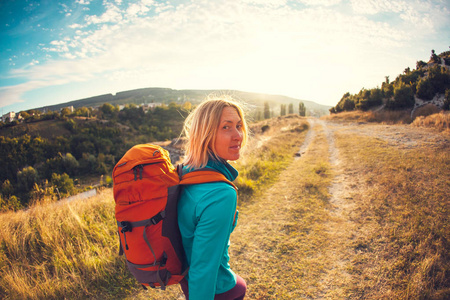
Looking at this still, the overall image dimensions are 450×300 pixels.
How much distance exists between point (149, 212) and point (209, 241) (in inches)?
17.6

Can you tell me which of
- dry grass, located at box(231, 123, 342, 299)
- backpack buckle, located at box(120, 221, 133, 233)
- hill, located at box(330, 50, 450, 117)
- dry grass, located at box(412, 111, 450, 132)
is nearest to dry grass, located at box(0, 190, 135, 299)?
dry grass, located at box(231, 123, 342, 299)

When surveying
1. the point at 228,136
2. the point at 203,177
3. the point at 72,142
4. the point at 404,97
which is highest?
the point at 404,97

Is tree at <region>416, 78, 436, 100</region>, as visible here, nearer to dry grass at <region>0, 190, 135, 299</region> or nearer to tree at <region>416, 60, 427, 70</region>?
tree at <region>416, 60, 427, 70</region>

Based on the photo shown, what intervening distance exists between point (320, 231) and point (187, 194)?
426 centimetres

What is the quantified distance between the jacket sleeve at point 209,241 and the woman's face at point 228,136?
1.49 ft

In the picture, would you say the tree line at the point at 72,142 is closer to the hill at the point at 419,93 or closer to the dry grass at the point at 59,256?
the dry grass at the point at 59,256

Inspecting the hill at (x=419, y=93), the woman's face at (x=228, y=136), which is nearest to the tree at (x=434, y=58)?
the hill at (x=419, y=93)

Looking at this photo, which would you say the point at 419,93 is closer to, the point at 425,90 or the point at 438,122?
the point at 425,90

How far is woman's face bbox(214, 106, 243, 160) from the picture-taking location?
4.67ft

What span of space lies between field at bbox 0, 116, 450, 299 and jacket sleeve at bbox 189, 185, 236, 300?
258 cm

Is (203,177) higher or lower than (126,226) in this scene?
higher

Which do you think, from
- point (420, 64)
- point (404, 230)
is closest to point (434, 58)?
point (420, 64)

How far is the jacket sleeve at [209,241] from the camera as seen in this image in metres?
1.00

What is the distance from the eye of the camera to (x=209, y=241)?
1.00m
